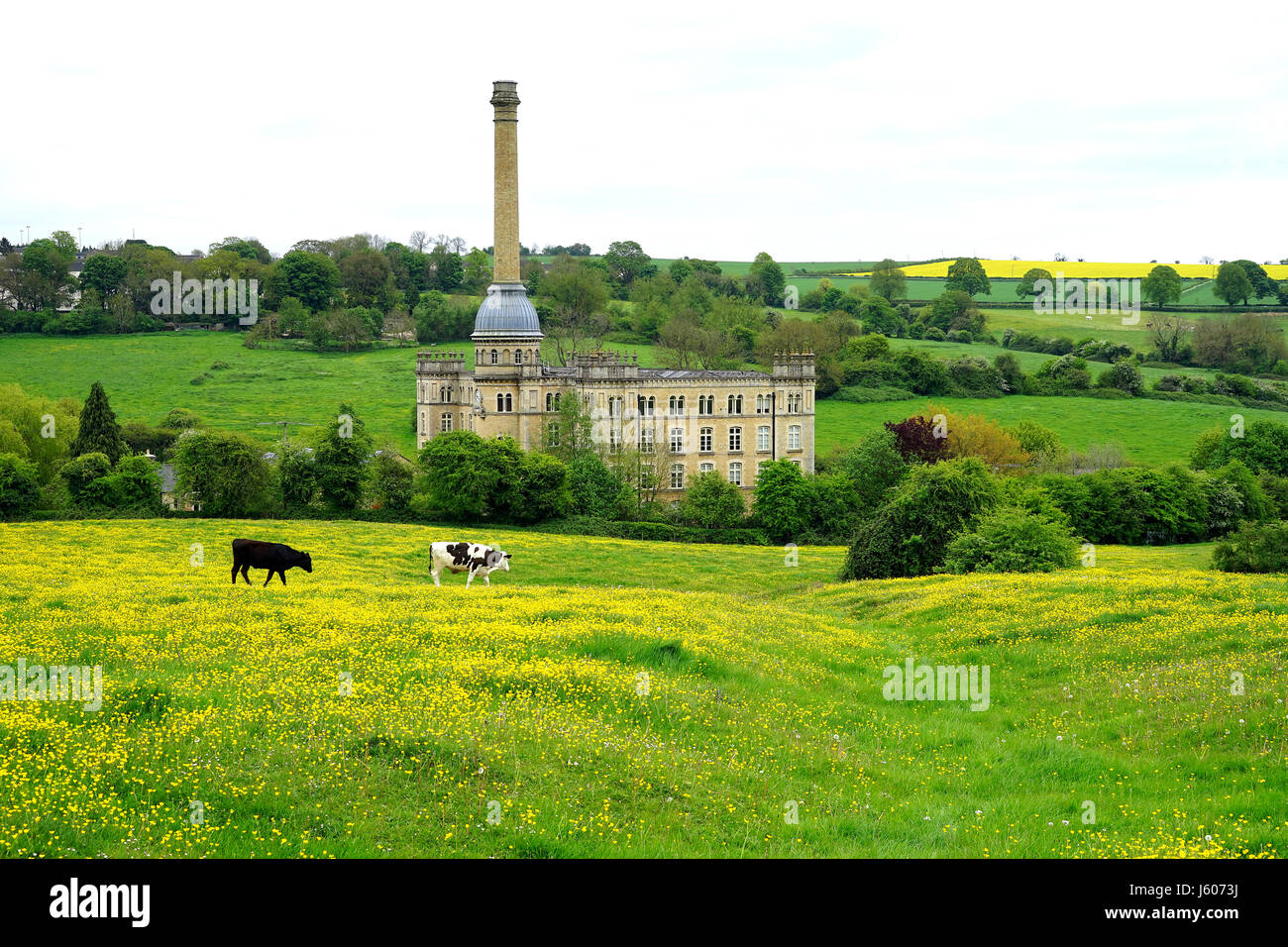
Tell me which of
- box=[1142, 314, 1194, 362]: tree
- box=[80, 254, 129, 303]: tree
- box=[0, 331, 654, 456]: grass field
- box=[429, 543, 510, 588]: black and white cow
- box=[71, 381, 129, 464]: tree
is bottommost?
box=[429, 543, 510, 588]: black and white cow

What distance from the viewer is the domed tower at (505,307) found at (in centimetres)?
9912

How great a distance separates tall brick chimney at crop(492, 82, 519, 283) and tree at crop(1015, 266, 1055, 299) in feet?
356

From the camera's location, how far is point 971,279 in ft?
636

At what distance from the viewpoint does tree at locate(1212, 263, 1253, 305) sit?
544ft

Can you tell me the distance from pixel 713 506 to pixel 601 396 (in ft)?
55.6

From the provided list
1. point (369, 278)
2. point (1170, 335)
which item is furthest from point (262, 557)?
point (369, 278)

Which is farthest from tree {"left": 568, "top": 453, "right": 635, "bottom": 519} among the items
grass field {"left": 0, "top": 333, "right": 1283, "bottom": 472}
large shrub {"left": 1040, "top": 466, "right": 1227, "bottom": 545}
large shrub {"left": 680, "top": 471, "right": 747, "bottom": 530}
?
grass field {"left": 0, "top": 333, "right": 1283, "bottom": 472}

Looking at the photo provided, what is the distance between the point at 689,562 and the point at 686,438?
40.4 metres

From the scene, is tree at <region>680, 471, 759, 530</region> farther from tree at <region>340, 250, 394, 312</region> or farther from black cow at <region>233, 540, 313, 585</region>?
tree at <region>340, 250, 394, 312</region>

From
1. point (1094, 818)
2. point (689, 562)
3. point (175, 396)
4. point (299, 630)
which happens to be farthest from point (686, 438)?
point (1094, 818)

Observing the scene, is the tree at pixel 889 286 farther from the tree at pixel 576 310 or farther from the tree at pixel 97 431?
the tree at pixel 97 431

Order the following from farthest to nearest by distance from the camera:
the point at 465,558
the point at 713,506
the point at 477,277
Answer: the point at 477,277 → the point at 713,506 → the point at 465,558

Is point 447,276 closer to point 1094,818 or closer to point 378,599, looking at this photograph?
point 378,599

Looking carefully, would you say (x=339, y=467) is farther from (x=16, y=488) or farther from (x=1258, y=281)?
(x=1258, y=281)
